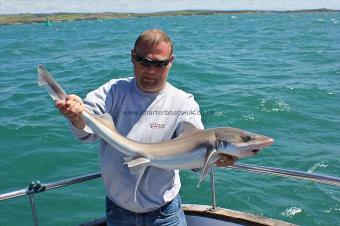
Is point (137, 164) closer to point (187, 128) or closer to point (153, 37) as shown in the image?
point (187, 128)

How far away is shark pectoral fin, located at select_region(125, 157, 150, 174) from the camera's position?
3561 mm

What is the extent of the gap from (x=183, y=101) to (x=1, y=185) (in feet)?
24.6

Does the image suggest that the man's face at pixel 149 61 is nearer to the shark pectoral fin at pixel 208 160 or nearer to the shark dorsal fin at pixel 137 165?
the shark dorsal fin at pixel 137 165

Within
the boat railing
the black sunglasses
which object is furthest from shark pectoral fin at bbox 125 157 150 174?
the boat railing

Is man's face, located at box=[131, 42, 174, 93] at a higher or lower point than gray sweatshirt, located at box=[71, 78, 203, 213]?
higher

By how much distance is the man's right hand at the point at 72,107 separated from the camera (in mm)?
3375

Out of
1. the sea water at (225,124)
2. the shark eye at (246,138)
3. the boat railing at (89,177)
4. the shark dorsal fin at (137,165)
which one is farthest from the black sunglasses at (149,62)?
the sea water at (225,124)

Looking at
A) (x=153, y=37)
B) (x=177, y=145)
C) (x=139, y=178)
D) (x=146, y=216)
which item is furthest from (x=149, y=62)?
(x=146, y=216)

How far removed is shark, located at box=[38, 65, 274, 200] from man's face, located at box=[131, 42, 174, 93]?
0.47 meters

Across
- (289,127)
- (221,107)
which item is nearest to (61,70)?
(221,107)

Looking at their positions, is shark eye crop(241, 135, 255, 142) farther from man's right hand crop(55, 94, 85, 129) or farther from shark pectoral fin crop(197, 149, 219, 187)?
man's right hand crop(55, 94, 85, 129)

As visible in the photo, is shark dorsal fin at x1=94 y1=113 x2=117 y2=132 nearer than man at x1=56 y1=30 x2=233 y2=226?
Yes

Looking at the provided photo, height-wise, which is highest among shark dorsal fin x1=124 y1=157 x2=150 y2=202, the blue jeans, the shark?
the shark

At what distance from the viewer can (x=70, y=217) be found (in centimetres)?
874
